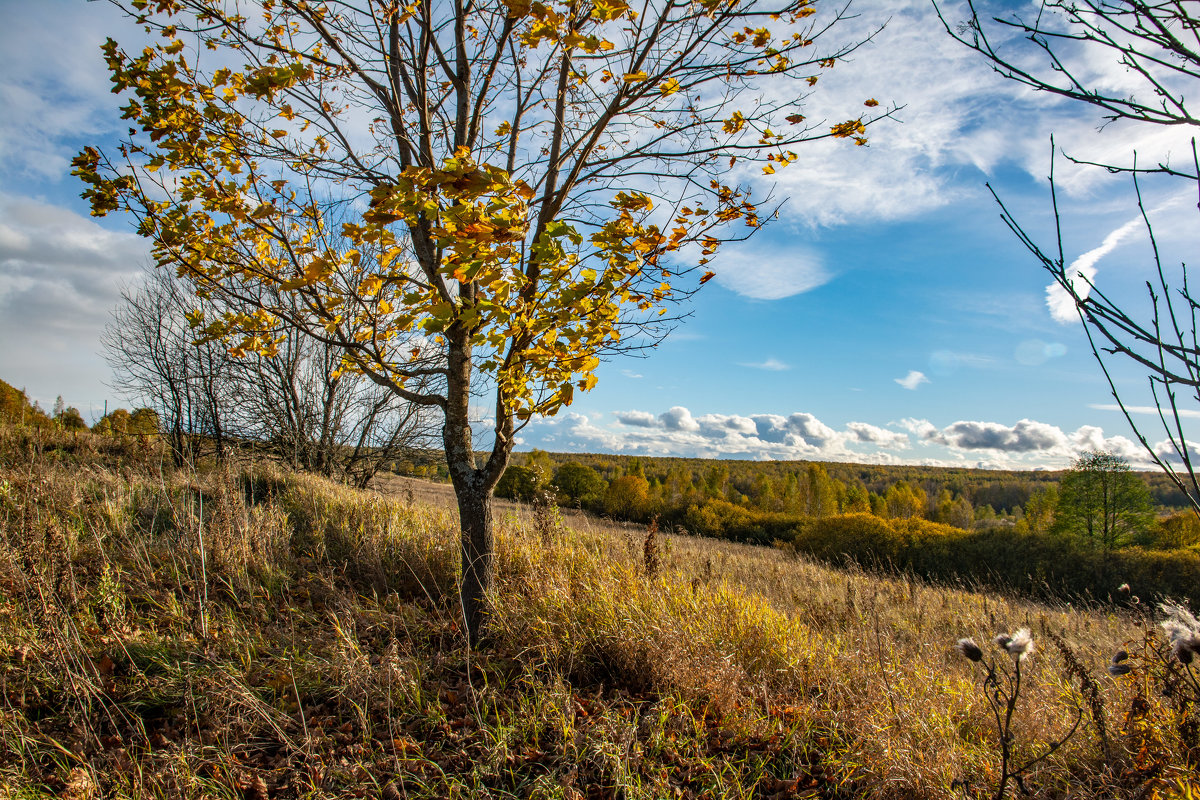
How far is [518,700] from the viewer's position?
3.17 meters

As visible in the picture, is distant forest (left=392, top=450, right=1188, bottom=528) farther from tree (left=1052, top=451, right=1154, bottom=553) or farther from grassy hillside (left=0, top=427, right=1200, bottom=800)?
grassy hillside (left=0, top=427, right=1200, bottom=800)

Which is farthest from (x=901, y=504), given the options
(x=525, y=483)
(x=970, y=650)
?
(x=970, y=650)

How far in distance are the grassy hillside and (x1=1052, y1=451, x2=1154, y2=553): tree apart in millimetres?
21441

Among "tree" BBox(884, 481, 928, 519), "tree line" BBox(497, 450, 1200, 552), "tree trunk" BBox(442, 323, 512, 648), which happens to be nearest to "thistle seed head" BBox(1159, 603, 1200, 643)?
"tree trunk" BBox(442, 323, 512, 648)

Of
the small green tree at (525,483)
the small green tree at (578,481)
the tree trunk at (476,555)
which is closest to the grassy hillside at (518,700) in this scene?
the tree trunk at (476,555)

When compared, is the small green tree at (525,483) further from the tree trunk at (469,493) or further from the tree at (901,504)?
the tree at (901,504)

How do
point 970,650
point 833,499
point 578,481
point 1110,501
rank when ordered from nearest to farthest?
point 970,650, point 1110,501, point 578,481, point 833,499

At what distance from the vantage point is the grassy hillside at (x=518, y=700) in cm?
264

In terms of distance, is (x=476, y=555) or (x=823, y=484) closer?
(x=476, y=555)

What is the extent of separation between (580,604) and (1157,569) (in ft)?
57.0

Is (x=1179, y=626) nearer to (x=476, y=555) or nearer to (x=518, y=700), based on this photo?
(x=518, y=700)

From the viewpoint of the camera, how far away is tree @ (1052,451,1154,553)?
20578 millimetres

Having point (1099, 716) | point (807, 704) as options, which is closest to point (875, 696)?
point (807, 704)

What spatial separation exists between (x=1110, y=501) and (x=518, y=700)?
87.4 feet
